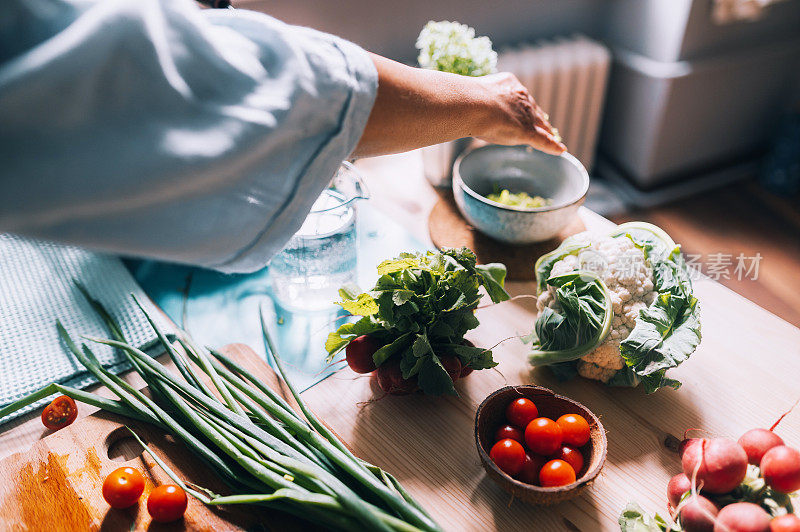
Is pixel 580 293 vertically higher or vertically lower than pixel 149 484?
higher

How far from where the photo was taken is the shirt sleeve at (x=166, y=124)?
1.80ft

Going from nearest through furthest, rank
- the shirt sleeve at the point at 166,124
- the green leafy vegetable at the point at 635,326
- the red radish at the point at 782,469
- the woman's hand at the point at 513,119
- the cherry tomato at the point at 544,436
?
1. the shirt sleeve at the point at 166,124
2. the red radish at the point at 782,469
3. the cherry tomato at the point at 544,436
4. the green leafy vegetable at the point at 635,326
5. the woman's hand at the point at 513,119

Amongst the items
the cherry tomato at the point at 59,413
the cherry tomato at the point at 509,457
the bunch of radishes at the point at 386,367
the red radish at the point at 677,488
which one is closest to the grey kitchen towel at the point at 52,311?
the cherry tomato at the point at 59,413

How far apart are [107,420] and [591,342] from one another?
72 centimetres

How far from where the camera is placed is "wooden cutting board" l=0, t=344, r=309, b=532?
732 millimetres

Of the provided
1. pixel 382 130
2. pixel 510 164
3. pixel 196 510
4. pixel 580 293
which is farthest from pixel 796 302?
pixel 196 510

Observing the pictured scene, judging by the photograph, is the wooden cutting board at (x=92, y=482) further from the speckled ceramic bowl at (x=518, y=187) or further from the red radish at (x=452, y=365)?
the speckled ceramic bowl at (x=518, y=187)

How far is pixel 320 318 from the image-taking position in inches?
41.8

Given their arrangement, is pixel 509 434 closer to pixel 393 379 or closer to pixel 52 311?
pixel 393 379

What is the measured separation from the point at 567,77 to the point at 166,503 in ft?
6.87

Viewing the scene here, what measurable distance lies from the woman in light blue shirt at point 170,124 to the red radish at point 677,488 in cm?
56

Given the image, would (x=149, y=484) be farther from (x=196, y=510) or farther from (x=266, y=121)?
(x=266, y=121)

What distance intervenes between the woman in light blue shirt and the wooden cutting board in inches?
12.3

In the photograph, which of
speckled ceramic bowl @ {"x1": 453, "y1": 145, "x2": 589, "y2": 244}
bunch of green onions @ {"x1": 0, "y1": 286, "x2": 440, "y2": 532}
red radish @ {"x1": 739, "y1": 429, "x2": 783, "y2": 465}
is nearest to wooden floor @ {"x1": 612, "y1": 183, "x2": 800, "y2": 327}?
speckled ceramic bowl @ {"x1": 453, "y1": 145, "x2": 589, "y2": 244}
